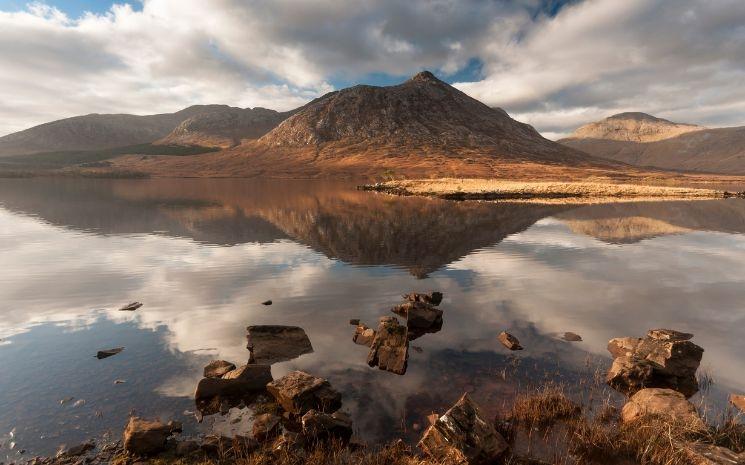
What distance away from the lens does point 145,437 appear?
9.81 meters

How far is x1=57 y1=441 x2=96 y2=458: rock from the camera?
9.71 metres

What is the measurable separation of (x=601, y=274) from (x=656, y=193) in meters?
88.5

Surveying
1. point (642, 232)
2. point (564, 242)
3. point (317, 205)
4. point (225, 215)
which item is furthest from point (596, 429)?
point (317, 205)

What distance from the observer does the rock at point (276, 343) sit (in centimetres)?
1529

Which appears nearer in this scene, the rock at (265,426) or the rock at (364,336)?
the rock at (265,426)

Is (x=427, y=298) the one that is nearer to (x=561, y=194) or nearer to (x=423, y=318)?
(x=423, y=318)

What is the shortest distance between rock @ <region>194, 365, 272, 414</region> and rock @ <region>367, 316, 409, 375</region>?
3.96m

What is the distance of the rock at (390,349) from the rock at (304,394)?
255cm

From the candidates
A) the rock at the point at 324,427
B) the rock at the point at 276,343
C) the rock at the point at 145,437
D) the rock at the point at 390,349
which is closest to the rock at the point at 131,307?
the rock at the point at 276,343

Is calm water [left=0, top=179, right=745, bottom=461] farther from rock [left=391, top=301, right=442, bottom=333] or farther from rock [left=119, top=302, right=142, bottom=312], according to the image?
rock [left=391, top=301, right=442, bottom=333]

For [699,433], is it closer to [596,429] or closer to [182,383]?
[596,429]

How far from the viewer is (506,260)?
1254 inches

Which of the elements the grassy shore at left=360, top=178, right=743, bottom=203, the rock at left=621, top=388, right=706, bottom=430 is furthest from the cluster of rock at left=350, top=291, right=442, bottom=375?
the grassy shore at left=360, top=178, right=743, bottom=203

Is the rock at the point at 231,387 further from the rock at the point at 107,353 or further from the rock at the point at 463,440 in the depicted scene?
the rock at the point at 463,440
